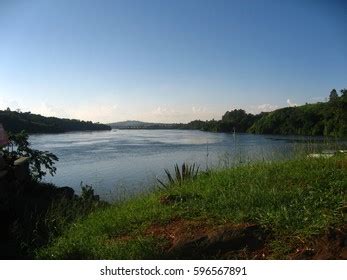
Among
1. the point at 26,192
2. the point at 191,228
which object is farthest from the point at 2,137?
the point at 191,228

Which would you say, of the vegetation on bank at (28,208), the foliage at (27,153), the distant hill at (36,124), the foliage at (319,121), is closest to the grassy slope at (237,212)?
the vegetation on bank at (28,208)

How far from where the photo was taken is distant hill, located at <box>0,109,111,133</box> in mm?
43562

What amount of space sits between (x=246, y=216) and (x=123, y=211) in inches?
86.6

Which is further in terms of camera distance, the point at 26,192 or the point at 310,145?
the point at 26,192

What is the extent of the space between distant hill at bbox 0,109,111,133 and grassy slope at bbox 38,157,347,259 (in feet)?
97.8

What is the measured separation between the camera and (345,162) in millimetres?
6359

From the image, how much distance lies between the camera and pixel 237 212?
15.5ft

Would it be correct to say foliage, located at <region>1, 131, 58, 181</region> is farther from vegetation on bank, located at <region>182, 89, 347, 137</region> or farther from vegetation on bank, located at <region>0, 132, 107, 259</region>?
vegetation on bank, located at <region>182, 89, 347, 137</region>

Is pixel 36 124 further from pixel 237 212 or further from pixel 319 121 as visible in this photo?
pixel 237 212

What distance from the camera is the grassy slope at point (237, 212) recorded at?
4180 millimetres

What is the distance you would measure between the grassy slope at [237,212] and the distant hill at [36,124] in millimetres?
29800

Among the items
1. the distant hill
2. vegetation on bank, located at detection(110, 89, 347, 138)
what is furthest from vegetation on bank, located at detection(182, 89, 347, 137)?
the distant hill

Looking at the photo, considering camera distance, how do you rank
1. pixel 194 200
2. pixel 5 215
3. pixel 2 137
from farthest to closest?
pixel 2 137, pixel 5 215, pixel 194 200
